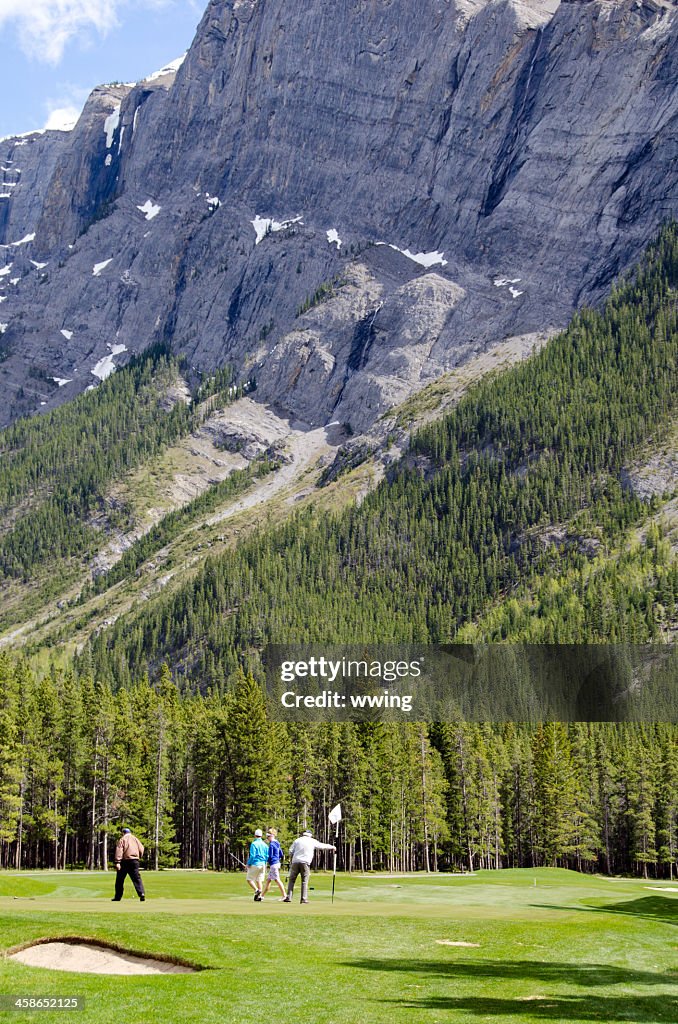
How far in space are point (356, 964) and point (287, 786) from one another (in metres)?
70.7

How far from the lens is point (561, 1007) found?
1898cm

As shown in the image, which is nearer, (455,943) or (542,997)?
(542,997)

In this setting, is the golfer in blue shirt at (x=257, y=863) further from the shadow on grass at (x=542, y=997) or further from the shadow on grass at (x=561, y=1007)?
the shadow on grass at (x=561, y=1007)

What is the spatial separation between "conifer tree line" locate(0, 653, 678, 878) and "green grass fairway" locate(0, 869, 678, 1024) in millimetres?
41692

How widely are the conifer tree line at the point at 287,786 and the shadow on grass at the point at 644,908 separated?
31.9m

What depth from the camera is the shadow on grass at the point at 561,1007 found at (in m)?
18.3

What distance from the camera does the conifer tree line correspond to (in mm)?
81250

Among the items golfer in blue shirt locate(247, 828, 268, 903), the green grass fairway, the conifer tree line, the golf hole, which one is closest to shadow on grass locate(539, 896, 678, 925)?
the green grass fairway

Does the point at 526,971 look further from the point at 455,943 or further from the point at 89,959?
the point at 89,959

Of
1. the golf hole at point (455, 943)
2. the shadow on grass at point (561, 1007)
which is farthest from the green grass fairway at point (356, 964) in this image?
the golf hole at point (455, 943)

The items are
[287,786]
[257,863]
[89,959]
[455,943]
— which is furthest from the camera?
[287,786]

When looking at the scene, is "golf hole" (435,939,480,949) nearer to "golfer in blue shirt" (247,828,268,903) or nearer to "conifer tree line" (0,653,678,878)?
"golfer in blue shirt" (247,828,268,903)

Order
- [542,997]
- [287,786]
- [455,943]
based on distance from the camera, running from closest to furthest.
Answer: [542,997] < [455,943] < [287,786]

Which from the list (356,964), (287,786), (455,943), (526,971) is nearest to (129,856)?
(455,943)
